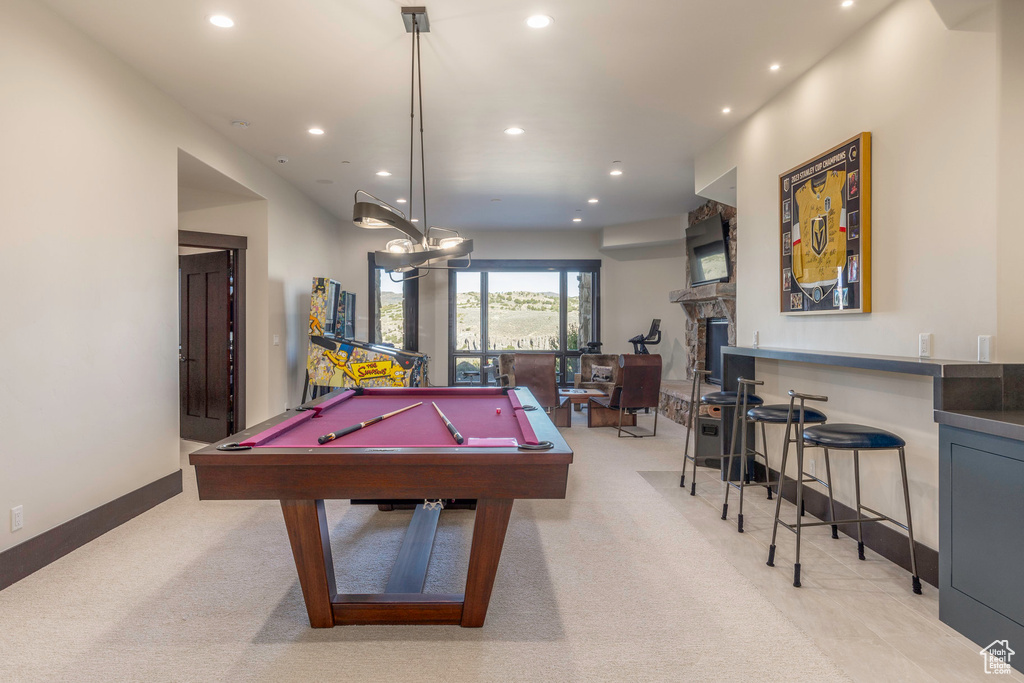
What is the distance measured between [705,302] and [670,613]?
569 centimetres

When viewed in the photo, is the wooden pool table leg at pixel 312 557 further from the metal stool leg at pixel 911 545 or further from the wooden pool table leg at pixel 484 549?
the metal stool leg at pixel 911 545

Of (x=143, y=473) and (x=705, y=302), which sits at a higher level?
(x=705, y=302)

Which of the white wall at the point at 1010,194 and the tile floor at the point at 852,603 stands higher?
the white wall at the point at 1010,194

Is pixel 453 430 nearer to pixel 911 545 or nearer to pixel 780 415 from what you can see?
pixel 780 415

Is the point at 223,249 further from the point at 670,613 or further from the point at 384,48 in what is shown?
the point at 670,613

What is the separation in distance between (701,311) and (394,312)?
4.91 m

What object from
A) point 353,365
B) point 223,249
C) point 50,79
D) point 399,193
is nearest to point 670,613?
point 50,79

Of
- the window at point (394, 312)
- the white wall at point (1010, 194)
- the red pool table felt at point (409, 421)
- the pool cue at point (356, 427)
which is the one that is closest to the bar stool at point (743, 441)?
the white wall at point (1010, 194)

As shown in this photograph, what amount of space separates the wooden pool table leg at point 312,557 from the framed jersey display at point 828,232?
3003 mm

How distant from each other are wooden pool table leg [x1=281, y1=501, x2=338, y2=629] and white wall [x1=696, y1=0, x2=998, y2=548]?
9.15 ft

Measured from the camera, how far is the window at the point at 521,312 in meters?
9.38

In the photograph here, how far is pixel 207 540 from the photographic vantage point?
310 centimetres

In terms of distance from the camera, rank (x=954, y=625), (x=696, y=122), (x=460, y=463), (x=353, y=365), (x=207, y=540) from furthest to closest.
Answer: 1. (x=353, y=365)
2. (x=696, y=122)
3. (x=207, y=540)
4. (x=954, y=625)
5. (x=460, y=463)

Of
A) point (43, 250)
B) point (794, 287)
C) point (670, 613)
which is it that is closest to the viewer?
point (670, 613)
